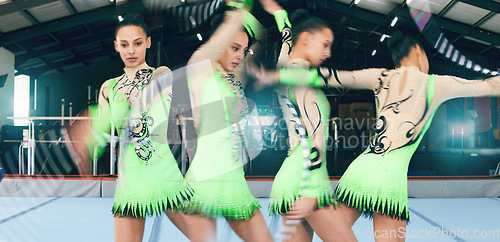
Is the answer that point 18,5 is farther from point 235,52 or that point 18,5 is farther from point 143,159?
point 235,52

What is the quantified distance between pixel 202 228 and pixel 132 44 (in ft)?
2.36

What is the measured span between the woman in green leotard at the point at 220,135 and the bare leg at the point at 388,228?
425 millimetres

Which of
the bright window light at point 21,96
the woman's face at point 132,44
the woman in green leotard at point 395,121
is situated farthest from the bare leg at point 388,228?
the bright window light at point 21,96

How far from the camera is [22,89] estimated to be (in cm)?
1157

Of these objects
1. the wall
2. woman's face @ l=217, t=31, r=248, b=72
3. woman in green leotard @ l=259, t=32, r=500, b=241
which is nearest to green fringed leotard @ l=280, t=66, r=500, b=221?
woman in green leotard @ l=259, t=32, r=500, b=241

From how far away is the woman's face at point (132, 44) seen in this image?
134 centimetres

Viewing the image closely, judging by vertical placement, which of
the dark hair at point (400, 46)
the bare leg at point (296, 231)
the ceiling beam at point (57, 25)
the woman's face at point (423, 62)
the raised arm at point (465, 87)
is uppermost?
the ceiling beam at point (57, 25)

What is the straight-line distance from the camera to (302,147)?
49.7 inches

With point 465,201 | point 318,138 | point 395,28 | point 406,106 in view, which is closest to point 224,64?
point 318,138

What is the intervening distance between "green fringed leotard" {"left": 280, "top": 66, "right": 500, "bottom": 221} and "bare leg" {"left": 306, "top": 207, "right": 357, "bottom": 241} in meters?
0.10

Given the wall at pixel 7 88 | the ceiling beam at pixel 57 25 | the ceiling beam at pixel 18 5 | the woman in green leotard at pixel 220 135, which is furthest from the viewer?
the wall at pixel 7 88

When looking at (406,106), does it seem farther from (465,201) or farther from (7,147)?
(7,147)

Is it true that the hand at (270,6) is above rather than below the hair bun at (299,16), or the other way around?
above

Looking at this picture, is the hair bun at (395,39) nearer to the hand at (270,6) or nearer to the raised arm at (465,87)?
the raised arm at (465,87)
